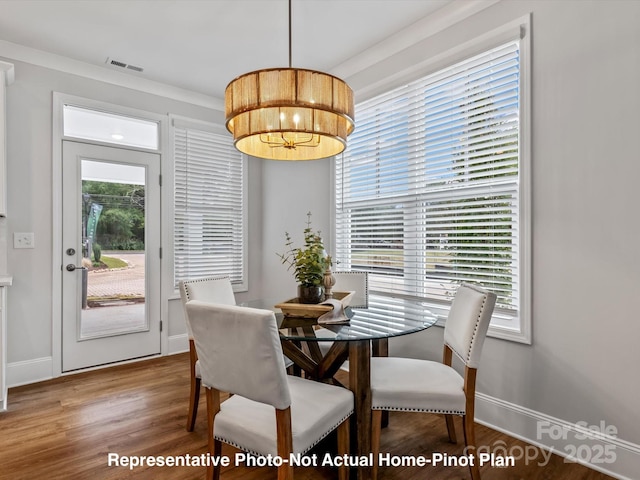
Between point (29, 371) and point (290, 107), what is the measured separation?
3167 millimetres

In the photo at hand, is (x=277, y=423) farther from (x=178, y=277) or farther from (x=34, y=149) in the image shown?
(x=34, y=149)

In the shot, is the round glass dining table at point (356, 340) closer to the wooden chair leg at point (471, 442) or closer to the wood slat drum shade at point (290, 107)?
the wooden chair leg at point (471, 442)

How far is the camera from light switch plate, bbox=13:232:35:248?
120 inches

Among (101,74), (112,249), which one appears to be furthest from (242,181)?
(101,74)

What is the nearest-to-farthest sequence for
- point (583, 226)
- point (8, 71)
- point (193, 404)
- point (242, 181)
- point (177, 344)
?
1. point (583, 226)
2. point (193, 404)
3. point (8, 71)
4. point (177, 344)
5. point (242, 181)

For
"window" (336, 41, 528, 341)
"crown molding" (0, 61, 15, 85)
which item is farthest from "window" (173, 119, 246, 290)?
"window" (336, 41, 528, 341)

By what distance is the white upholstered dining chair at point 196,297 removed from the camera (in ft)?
7.55

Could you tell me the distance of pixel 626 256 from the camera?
6.03ft

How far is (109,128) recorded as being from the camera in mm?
3523

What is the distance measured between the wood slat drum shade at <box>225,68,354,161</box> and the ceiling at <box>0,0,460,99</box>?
1065 millimetres

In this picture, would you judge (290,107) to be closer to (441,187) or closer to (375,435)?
(441,187)

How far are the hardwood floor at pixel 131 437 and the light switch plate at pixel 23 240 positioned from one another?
1.17m

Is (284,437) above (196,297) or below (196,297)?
below

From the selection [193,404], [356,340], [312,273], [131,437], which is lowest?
[131,437]
